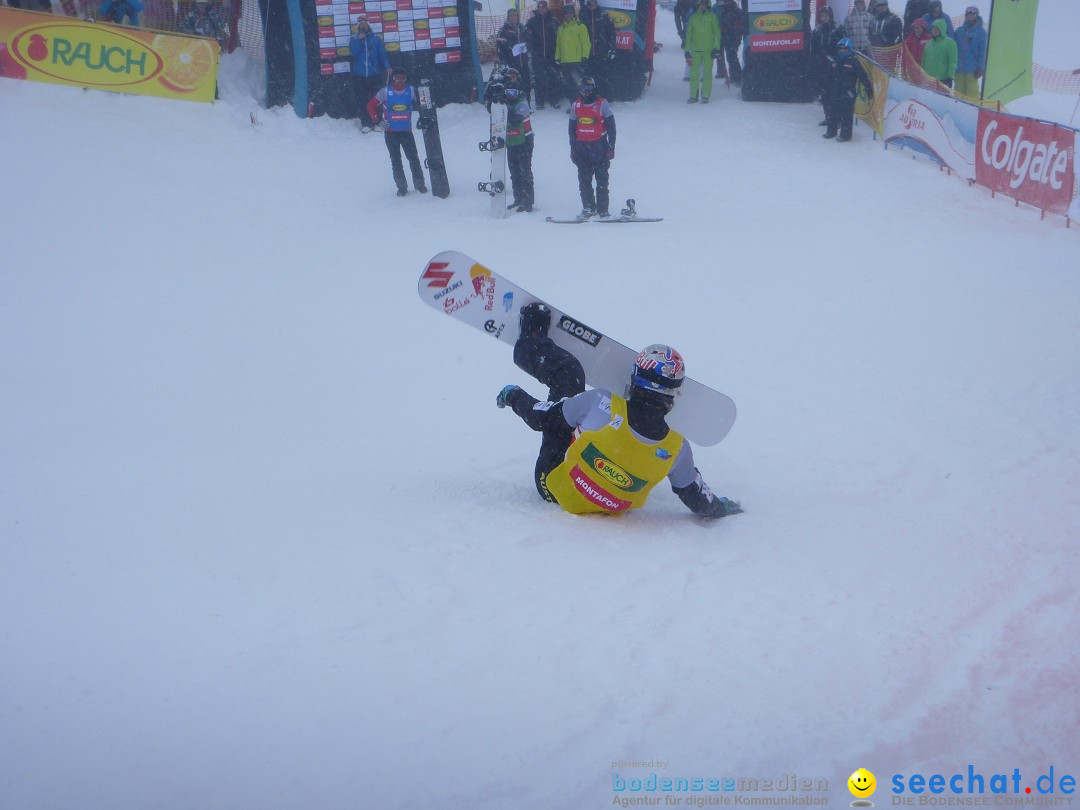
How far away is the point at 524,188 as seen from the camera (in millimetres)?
10734

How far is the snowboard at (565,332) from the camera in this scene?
14.7 feet

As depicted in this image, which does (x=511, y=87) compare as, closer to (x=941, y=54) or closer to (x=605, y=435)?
(x=941, y=54)

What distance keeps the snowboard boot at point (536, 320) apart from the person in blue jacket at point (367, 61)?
9827 millimetres

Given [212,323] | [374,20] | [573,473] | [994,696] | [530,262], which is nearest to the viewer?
[994,696]

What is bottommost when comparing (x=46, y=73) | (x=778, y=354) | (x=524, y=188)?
(x=778, y=354)

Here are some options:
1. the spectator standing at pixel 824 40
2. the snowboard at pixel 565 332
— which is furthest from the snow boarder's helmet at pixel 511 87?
the snowboard at pixel 565 332

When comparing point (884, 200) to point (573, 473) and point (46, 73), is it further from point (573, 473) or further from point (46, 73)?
point (46, 73)

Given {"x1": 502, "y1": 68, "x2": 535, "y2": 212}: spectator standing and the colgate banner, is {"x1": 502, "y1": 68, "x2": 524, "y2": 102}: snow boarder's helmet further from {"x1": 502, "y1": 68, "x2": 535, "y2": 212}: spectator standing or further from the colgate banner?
the colgate banner

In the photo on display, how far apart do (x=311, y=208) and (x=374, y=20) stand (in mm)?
5268

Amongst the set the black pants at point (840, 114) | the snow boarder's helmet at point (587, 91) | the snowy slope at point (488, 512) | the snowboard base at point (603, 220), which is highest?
the snow boarder's helmet at point (587, 91)

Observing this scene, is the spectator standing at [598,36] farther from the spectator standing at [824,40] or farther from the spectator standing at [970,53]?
the spectator standing at [970,53]

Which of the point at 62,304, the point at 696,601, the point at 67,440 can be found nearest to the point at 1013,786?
the point at 696,601

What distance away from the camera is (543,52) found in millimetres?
14805

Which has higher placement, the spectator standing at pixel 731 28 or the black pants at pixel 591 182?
the spectator standing at pixel 731 28
